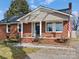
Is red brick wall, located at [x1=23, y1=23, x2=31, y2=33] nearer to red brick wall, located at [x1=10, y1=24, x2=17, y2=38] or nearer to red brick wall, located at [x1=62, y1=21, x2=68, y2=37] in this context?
red brick wall, located at [x1=10, y1=24, x2=17, y2=38]

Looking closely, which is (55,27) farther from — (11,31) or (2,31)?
(2,31)

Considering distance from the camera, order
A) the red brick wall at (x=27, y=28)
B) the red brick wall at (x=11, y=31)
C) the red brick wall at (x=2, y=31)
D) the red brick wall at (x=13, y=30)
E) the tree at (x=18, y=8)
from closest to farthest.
Answer: the red brick wall at (x=27, y=28) < the red brick wall at (x=13, y=30) < the red brick wall at (x=11, y=31) < the red brick wall at (x=2, y=31) < the tree at (x=18, y=8)

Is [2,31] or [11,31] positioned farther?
[2,31]

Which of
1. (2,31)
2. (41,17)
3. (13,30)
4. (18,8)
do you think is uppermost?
(18,8)

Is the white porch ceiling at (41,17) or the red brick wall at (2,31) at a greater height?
the white porch ceiling at (41,17)

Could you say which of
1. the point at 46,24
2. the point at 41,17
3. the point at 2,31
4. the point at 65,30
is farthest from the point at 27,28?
the point at 2,31

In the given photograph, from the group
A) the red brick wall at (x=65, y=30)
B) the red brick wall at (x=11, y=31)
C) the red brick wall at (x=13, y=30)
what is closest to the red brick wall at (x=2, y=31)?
the red brick wall at (x=11, y=31)

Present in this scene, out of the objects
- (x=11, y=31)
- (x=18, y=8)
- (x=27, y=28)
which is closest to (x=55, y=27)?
(x=27, y=28)

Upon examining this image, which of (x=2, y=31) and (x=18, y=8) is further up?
(x=18, y=8)

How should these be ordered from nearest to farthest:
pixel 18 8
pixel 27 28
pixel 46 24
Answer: pixel 46 24, pixel 27 28, pixel 18 8

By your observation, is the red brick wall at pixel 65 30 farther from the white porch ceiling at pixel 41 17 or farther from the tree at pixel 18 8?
the tree at pixel 18 8

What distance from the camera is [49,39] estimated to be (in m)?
24.9

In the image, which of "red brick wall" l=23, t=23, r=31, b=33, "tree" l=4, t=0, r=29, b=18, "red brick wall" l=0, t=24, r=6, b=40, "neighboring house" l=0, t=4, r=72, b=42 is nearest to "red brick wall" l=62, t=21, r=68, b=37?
"neighboring house" l=0, t=4, r=72, b=42

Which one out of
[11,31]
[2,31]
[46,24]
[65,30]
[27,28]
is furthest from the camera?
[2,31]
